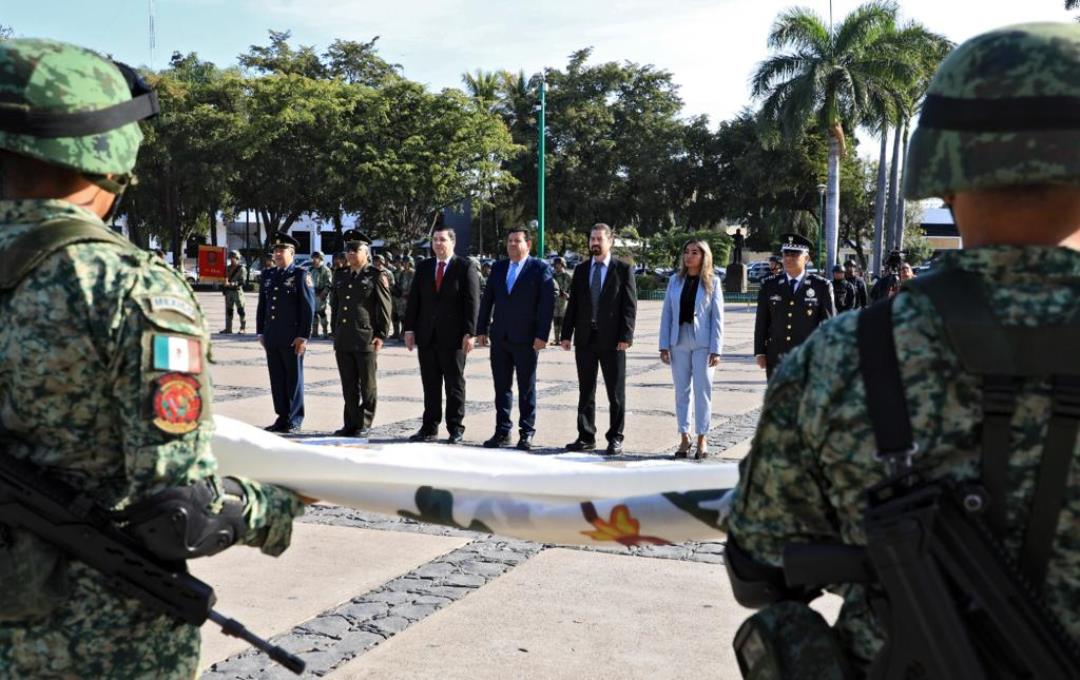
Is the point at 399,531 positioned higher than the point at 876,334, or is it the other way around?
the point at 876,334

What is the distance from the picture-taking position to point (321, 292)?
20719mm

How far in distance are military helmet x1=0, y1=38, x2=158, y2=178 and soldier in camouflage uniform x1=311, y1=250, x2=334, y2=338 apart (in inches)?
720

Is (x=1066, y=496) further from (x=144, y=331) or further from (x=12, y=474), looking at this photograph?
(x=12, y=474)

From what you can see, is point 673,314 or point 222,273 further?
point 222,273

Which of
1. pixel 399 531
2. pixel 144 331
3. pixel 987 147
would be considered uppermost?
pixel 987 147

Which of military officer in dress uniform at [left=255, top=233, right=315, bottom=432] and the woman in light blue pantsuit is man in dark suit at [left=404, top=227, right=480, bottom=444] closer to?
military officer in dress uniform at [left=255, top=233, right=315, bottom=432]

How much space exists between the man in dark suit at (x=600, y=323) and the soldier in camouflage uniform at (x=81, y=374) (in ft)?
23.0

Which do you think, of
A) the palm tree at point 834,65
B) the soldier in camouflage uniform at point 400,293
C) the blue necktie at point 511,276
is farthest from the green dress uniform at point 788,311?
the palm tree at point 834,65

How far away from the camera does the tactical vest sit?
6.40 ft

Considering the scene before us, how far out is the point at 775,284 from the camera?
9117 millimetres

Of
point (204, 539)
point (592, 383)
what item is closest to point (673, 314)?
point (592, 383)

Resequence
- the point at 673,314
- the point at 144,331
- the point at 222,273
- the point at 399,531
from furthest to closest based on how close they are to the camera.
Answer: the point at 222,273 → the point at 673,314 → the point at 399,531 → the point at 144,331

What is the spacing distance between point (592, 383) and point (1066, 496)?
25.3 feet

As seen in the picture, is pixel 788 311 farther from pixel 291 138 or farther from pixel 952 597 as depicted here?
pixel 291 138
